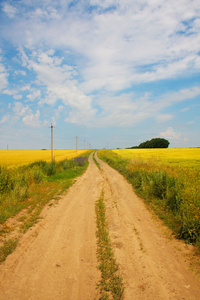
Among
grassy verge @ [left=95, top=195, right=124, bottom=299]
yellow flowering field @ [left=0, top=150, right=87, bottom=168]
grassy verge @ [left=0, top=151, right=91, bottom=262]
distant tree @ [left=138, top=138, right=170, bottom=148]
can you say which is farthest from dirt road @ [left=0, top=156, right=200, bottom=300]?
distant tree @ [left=138, top=138, right=170, bottom=148]

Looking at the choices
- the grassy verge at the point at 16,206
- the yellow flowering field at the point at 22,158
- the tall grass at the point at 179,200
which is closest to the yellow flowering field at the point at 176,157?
the tall grass at the point at 179,200

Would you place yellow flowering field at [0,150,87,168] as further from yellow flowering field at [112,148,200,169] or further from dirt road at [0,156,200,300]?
yellow flowering field at [112,148,200,169]

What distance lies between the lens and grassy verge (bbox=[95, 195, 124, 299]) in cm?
328

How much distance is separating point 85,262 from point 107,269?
1.92 ft

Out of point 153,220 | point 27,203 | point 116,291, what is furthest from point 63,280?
point 27,203

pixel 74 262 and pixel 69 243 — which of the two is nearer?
pixel 74 262

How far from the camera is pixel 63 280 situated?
362cm

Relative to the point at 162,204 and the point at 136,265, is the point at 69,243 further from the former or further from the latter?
the point at 162,204

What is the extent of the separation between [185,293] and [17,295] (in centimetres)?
317

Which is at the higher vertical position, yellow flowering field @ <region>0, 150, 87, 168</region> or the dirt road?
yellow flowering field @ <region>0, 150, 87, 168</region>

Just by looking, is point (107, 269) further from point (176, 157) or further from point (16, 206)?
point (176, 157)

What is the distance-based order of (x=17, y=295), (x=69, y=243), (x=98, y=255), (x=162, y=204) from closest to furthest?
(x=17, y=295), (x=98, y=255), (x=69, y=243), (x=162, y=204)

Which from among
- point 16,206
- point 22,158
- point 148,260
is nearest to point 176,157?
point 16,206

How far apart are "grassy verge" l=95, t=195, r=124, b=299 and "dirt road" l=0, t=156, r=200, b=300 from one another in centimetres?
12
